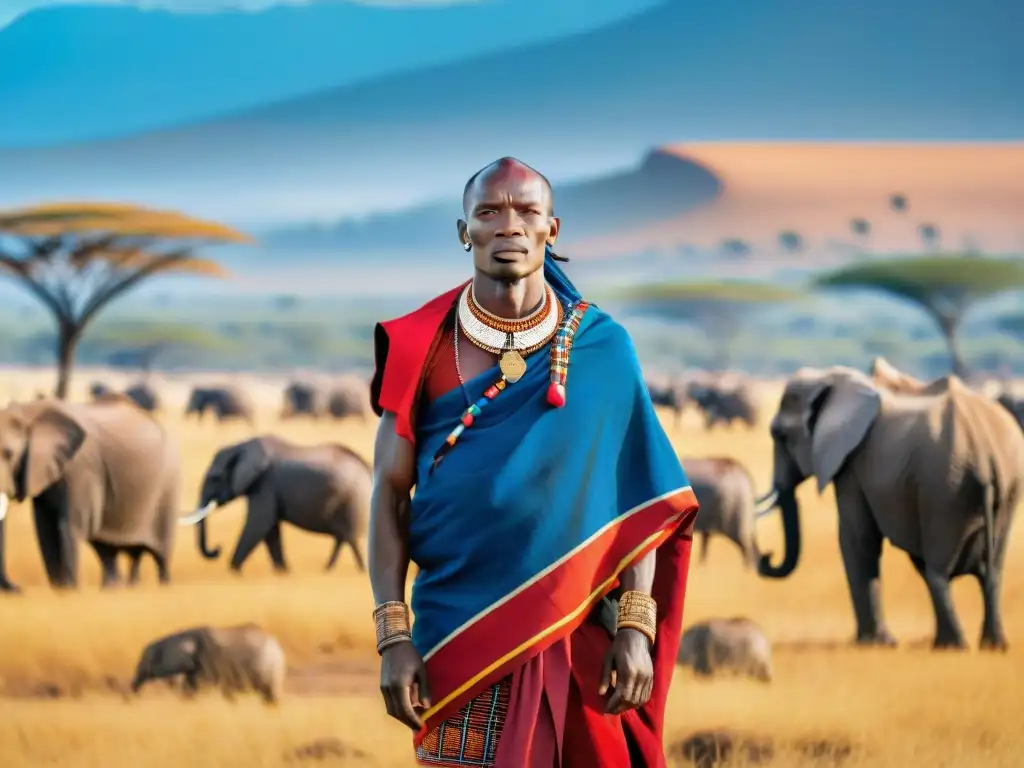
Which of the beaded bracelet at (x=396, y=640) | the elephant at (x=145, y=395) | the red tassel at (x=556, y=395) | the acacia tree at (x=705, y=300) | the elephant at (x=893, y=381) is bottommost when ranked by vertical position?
the beaded bracelet at (x=396, y=640)

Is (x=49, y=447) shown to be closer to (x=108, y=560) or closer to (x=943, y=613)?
(x=108, y=560)

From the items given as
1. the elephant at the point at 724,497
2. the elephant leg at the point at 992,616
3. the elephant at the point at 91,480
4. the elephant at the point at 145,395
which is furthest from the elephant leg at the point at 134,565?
the elephant at the point at 145,395

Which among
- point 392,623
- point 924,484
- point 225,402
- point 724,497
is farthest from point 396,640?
point 225,402

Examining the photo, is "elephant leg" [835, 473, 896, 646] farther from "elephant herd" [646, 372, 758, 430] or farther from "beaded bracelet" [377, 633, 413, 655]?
"elephant herd" [646, 372, 758, 430]

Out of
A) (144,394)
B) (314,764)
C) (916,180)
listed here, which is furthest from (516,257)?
(916,180)

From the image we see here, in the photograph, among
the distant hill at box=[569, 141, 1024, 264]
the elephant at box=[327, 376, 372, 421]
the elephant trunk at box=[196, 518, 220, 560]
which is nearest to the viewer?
the elephant trunk at box=[196, 518, 220, 560]

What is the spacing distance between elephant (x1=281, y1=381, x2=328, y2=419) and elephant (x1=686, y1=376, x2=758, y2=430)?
753 centimetres

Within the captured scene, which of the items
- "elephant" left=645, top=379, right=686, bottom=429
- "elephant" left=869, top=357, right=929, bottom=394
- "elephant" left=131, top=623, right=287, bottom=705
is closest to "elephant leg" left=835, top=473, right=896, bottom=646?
"elephant" left=869, top=357, right=929, bottom=394

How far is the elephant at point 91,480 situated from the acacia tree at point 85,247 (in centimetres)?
2483

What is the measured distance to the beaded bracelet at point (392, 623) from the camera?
397 cm

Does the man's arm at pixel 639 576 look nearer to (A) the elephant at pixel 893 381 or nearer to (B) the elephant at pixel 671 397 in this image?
(A) the elephant at pixel 893 381

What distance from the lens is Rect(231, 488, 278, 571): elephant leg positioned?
15.1 m

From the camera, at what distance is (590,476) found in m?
3.98

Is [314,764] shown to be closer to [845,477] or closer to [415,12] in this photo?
[845,477]
